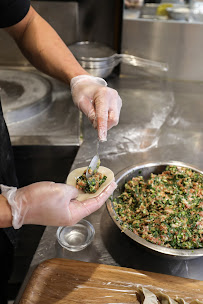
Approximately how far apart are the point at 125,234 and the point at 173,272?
0.87ft

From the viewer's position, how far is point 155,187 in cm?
141

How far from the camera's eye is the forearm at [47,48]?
1560mm

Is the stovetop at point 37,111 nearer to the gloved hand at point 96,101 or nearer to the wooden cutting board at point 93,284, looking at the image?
the gloved hand at point 96,101

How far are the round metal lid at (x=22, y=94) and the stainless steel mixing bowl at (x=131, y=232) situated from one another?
3.37 feet

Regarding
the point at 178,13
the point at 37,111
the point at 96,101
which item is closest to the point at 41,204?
the point at 96,101

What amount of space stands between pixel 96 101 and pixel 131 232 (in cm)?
64

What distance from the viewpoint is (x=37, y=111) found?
218cm

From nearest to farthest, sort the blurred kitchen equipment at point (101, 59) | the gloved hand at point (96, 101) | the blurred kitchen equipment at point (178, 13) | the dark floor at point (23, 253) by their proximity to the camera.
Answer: the gloved hand at point (96, 101)
the dark floor at point (23, 253)
the blurred kitchen equipment at point (101, 59)
the blurred kitchen equipment at point (178, 13)

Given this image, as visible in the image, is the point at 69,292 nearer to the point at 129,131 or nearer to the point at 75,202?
the point at 75,202

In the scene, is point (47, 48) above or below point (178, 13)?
below

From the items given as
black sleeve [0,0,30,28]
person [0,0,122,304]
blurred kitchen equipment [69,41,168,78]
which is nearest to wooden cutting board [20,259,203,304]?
person [0,0,122,304]

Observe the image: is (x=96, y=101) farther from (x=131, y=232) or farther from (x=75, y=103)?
(x=131, y=232)

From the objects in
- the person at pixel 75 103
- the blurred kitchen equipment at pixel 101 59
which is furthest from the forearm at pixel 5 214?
the blurred kitchen equipment at pixel 101 59

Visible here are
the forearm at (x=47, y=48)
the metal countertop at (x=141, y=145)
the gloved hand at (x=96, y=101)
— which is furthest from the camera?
the forearm at (x=47, y=48)
